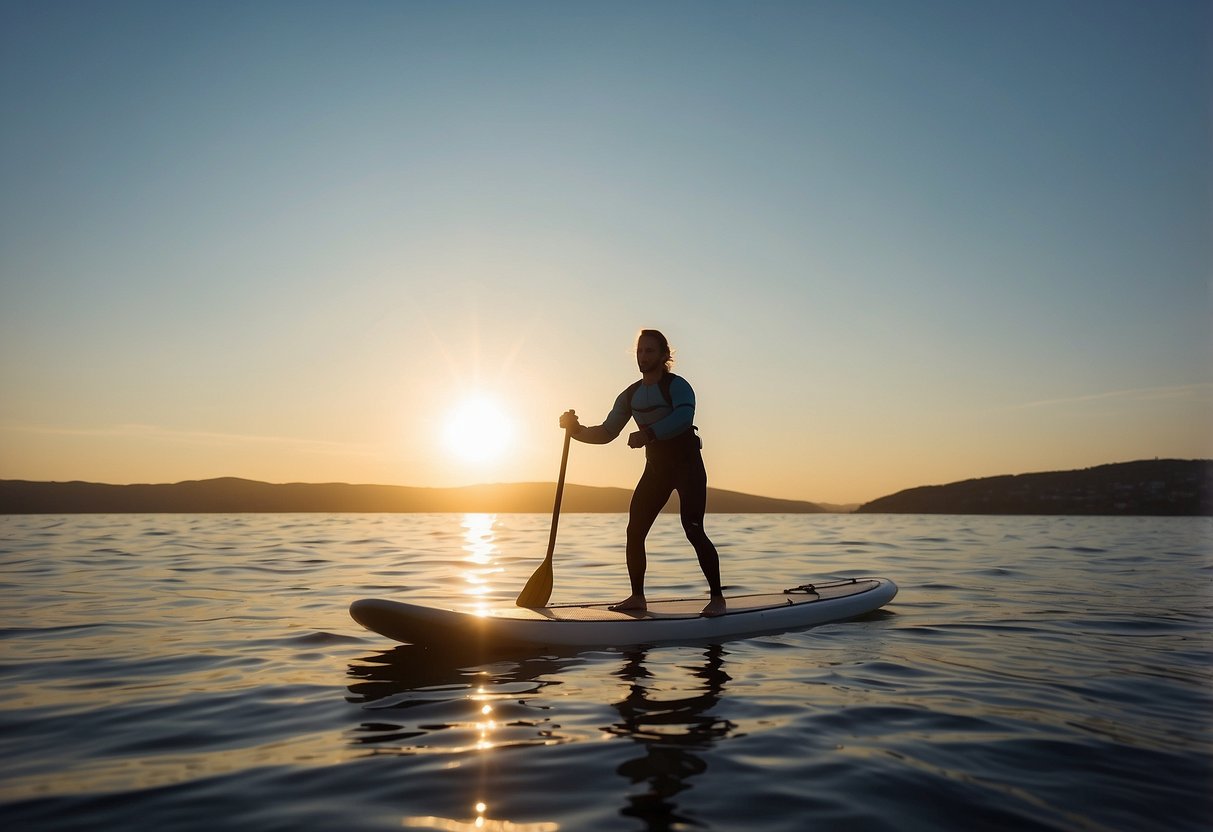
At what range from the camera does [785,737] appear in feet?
A: 13.8

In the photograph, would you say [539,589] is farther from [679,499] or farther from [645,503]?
[679,499]

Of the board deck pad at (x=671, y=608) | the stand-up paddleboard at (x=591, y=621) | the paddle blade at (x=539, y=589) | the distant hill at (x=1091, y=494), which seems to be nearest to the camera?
the stand-up paddleboard at (x=591, y=621)

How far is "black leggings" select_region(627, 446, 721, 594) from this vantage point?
7.40 meters

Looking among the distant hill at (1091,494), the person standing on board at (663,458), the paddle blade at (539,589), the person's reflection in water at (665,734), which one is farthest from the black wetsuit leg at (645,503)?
the distant hill at (1091,494)

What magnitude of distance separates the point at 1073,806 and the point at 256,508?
166 m

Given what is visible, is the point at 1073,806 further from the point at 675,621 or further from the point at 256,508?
the point at 256,508

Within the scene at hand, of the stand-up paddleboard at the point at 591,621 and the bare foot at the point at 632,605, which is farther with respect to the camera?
the bare foot at the point at 632,605

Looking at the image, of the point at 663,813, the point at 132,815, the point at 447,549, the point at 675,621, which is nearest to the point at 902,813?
the point at 663,813

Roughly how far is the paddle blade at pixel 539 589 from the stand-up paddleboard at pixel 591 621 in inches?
7.7

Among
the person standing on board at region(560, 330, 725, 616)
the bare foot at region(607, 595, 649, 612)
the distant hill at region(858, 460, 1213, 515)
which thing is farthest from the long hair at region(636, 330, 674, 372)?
the distant hill at region(858, 460, 1213, 515)

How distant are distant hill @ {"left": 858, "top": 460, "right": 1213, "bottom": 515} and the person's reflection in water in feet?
352

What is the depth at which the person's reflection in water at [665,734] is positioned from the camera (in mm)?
3172

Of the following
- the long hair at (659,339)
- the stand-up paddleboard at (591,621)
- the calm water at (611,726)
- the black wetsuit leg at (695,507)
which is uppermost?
the long hair at (659,339)

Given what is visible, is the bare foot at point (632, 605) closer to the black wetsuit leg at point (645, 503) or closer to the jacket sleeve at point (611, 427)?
the black wetsuit leg at point (645, 503)
